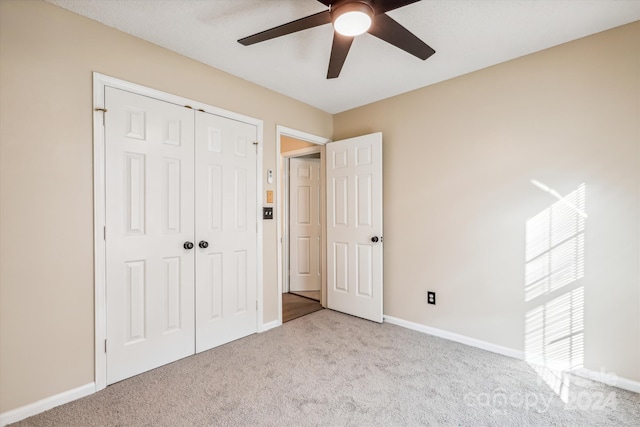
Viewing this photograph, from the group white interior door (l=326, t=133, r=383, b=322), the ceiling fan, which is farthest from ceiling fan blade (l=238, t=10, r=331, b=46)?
white interior door (l=326, t=133, r=383, b=322)

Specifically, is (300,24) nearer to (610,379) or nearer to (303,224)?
(610,379)

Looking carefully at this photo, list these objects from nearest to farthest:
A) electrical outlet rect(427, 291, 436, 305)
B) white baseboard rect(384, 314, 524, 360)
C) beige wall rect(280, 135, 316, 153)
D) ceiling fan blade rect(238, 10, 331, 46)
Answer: ceiling fan blade rect(238, 10, 331, 46)
white baseboard rect(384, 314, 524, 360)
electrical outlet rect(427, 291, 436, 305)
beige wall rect(280, 135, 316, 153)

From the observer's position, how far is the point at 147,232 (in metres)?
2.21

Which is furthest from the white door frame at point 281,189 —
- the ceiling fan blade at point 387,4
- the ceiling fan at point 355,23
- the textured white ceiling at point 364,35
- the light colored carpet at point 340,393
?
the ceiling fan blade at point 387,4

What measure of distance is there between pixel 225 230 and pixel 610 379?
10.2ft

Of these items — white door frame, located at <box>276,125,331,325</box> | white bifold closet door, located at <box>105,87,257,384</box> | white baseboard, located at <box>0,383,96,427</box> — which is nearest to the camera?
white baseboard, located at <box>0,383,96,427</box>

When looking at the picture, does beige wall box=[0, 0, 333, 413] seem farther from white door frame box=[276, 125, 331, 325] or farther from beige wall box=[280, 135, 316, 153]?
beige wall box=[280, 135, 316, 153]

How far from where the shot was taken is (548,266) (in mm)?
2295

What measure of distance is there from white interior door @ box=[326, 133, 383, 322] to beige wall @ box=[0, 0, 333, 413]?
2191 millimetres

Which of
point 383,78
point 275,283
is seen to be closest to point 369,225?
point 275,283

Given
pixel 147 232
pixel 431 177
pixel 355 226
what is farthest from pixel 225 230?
pixel 431 177

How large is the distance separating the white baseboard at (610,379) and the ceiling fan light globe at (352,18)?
9.09ft

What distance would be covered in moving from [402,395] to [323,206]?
2.30 meters

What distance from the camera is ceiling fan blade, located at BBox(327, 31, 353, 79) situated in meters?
1.69
